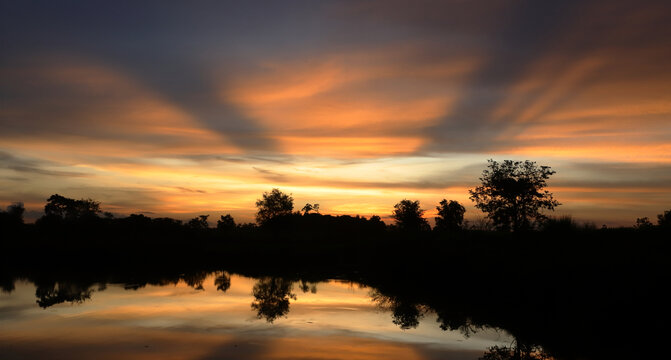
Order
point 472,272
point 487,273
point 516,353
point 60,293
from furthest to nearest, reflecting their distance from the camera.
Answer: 1. point 472,272
2. point 60,293
3. point 487,273
4. point 516,353

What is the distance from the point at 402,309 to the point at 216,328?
→ 30.1ft

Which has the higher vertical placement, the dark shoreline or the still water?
the dark shoreline

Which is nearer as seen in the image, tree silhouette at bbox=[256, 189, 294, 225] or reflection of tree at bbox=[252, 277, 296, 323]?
reflection of tree at bbox=[252, 277, 296, 323]

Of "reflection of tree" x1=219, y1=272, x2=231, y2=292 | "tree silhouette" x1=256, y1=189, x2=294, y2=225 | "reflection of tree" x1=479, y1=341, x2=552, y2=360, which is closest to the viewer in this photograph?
"reflection of tree" x1=479, y1=341, x2=552, y2=360

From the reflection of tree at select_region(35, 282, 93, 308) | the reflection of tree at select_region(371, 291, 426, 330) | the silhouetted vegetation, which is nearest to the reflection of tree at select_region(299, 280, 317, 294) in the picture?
the silhouetted vegetation

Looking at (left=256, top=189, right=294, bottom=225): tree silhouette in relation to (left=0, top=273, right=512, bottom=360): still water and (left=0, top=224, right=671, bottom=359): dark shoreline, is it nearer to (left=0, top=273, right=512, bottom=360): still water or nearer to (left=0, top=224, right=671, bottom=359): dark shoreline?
(left=0, top=224, right=671, bottom=359): dark shoreline

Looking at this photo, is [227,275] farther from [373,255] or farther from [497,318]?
[497,318]

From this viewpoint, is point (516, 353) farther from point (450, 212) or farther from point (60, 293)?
point (450, 212)

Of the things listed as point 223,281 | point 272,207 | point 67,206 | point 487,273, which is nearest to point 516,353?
point 487,273

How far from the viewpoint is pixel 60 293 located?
28.0 metres

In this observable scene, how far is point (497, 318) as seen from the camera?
1997 cm

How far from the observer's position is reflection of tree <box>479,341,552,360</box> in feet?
45.9

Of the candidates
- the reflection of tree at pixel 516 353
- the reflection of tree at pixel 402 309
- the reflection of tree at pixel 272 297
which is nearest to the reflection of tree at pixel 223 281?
the reflection of tree at pixel 272 297

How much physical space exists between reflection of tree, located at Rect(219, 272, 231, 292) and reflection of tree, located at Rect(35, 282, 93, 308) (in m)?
8.17
